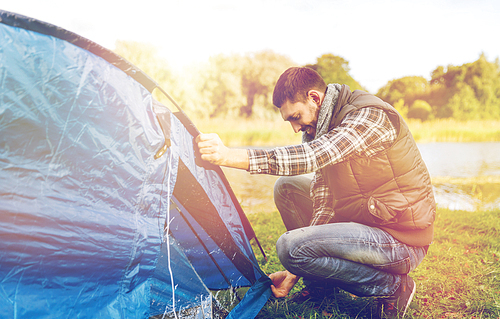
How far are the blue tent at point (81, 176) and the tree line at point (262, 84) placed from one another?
14.6 metres

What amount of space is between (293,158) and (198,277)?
29.9 inches

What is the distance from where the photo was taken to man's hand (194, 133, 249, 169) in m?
1.31

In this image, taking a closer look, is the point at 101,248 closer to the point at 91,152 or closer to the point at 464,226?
the point at 91,152

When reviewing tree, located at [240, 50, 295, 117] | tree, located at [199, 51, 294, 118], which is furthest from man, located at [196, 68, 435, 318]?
tree, located at [240, 50, 295, 117]

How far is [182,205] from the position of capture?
4.84 ft

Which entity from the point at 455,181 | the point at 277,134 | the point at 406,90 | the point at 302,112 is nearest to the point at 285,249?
the point at 302,112

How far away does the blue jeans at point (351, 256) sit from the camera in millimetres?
1497

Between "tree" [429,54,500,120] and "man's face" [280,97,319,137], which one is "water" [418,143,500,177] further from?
"tree" [429,54,500,120]

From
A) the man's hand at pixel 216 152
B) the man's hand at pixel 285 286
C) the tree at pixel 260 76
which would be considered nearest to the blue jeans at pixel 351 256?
the man's hand at pixel 285 286

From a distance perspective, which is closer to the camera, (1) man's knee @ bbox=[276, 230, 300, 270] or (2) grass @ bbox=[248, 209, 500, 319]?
(1) man's knee @ bbox=[276, 230, 300, 270]

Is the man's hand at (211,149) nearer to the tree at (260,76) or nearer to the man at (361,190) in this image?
the man at (361,190)

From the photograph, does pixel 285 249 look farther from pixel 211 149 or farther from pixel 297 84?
pixel 297 84

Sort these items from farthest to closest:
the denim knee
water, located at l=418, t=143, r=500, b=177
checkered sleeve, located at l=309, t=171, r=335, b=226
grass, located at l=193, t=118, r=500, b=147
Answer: grass, located at l=193, t=118, r=500, b=147 → water, located at l=418, t=143, r=500, b=177 → checkered sleeve, located at l=309, t=171, r=335, b=226 → the denim knee

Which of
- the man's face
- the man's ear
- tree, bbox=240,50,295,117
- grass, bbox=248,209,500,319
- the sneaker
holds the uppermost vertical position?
tree, bbox=240,50,295,117
